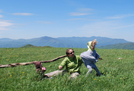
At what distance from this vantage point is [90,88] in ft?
17.5

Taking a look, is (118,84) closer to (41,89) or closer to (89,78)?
(89,78)

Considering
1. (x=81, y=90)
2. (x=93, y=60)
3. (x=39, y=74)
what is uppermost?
(x=93, y=60)

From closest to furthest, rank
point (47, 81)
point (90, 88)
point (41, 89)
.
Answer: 1. point (41, 89)
2. point (90, 88)
3. point (47, 81)

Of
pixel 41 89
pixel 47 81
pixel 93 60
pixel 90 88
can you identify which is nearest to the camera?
pixel 41 89

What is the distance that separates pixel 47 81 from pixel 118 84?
3167mm

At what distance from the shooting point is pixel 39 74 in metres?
5.82

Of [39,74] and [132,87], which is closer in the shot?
[132,87]

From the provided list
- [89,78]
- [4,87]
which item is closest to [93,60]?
[89,78]

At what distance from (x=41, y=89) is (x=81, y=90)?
160 centimetres

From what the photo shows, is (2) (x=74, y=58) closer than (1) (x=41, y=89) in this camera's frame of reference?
No

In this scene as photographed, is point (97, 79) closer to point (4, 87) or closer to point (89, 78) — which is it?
point (89, 78)

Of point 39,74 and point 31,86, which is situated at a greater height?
point 39,74

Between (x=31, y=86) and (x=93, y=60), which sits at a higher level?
(x=93, y=60)

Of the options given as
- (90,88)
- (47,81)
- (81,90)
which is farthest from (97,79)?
(47,81)
